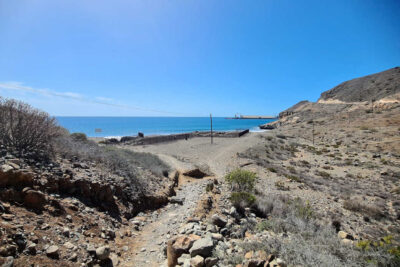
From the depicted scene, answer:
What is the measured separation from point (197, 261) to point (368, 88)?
87.2 metres

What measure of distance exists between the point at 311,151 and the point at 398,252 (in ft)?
82.0

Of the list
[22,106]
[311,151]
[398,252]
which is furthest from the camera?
[311,151]

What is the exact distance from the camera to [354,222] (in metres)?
7.68

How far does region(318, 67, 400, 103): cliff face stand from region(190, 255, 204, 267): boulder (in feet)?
238

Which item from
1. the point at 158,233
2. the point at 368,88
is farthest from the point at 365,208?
the point at 368,88

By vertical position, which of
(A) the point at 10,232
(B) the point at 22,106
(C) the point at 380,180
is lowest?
(C) the point at 380,180

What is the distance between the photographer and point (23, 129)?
5910mm

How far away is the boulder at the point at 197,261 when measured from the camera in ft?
10.5

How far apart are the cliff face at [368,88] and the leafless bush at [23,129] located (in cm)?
7430

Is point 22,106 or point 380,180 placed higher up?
point 22,106

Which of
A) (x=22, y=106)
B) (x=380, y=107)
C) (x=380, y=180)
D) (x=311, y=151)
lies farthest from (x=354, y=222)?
(x=380, y=107)

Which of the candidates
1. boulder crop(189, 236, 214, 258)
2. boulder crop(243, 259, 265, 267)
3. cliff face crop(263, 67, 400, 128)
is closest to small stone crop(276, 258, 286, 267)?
boulder crop(243, 259, 265, 267)

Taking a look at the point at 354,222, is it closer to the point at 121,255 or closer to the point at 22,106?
the point at 121,255

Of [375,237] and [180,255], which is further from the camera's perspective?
[375,237]
